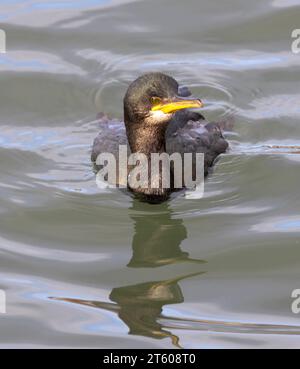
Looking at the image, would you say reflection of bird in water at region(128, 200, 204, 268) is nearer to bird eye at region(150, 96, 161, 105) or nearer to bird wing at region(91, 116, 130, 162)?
bird wing at region(91, 116, 130, 162)

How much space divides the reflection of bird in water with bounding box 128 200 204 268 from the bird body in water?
147 millimetres

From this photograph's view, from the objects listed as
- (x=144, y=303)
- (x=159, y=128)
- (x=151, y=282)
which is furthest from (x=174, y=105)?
(x=144, y=303)

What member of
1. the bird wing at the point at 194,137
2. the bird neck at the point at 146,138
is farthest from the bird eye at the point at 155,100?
the bird wing at the point at 194,137

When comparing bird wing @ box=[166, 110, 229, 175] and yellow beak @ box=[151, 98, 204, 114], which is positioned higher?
bird wing @ box=[166, 110, 229, 175]

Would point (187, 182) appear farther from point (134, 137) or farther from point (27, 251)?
point (27, 251)

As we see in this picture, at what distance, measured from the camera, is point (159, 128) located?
32.6ft

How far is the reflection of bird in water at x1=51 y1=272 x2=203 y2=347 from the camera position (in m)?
8.15

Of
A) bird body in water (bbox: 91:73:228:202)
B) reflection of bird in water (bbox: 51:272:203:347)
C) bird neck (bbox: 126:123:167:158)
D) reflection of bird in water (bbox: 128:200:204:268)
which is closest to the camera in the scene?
reflection of bird in water (bbox: 51:272:203:347)

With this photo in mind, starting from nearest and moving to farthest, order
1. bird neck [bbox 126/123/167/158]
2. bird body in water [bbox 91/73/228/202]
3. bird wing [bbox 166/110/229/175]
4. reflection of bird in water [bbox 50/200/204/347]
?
reflection of bird in water [bbox 50/200/204/347] < bird body in water [bbox 91/73/228/202] < bird neck [bbox 126/123/167/158] < bird wing [bbox 166/110/229/175]

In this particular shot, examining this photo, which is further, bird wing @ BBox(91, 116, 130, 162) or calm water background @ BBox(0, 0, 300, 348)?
bird wing @ BBox(91, 116, 130, 162)

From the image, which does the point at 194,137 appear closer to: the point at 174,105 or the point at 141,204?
the point at 141,204

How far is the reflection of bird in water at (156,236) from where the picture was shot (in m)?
9.28

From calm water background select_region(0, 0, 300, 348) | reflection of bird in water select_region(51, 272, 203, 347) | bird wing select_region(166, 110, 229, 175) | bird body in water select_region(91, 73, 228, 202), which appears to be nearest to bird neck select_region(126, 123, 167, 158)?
bird body in water select_region(91, 73, 228, 202)

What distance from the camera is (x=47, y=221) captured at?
9.85 meters
